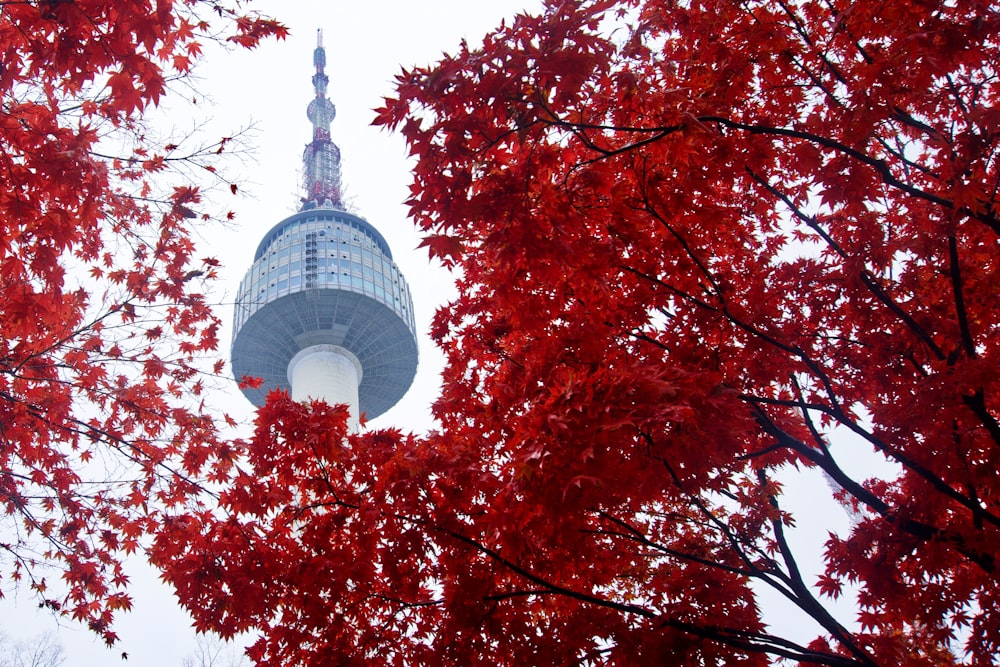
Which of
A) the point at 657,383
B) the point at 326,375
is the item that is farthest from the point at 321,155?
the point at 657,383

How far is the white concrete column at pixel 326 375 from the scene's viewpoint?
3994 cm

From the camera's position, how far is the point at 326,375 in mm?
40781

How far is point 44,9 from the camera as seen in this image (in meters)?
4.78

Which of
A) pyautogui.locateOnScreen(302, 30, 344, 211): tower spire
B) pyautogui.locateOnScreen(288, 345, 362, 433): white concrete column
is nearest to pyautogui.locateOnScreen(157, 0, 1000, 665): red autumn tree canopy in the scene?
pyautogui.locateOnScreen(288, 345, 362, 433): white concrete column

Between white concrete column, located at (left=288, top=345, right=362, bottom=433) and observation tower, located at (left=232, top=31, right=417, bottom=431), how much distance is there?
0.07m

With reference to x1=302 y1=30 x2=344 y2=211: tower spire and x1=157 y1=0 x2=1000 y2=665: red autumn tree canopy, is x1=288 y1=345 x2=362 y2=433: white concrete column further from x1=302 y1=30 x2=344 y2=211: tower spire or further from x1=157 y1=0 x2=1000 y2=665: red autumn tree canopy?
x1=157 y1=0 x2=1000 y2=665: red autumn tree canopy

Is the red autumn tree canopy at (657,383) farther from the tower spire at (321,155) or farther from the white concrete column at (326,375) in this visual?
the tower spire at (321,155)

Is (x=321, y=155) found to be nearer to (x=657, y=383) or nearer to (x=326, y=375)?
(x=326, y=375)

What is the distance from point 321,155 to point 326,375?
76.3 ft

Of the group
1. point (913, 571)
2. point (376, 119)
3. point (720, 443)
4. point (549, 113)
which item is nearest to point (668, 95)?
point (549, 113)

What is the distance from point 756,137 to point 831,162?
2.62 feet

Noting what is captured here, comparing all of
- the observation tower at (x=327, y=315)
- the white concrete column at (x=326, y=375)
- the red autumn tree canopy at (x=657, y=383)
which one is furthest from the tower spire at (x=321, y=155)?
the red autumn tree canopy at (x=657, y=383)

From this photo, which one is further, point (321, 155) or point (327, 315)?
point (321, 155)

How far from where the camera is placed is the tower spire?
5147 cm
